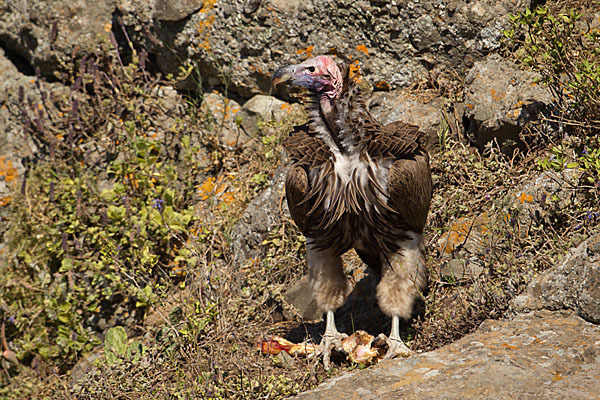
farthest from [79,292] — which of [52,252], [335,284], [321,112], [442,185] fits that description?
[442,185]

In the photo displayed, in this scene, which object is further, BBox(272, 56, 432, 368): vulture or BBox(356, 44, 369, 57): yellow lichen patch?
BBox(356, 44, 369, 57): yellow lichen patch

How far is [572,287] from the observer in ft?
10.7

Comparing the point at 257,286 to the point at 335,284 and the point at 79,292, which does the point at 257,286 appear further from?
the point at 79,292

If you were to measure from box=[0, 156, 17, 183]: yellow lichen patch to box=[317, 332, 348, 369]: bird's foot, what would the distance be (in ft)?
12.7

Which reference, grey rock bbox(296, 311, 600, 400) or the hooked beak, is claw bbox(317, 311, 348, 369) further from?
the hooked beak

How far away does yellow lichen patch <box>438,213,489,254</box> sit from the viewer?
458cm

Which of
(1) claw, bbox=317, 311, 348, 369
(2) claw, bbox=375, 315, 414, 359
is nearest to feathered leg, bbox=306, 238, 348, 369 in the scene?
(1) claw, bbox=317, 311, 348, 369

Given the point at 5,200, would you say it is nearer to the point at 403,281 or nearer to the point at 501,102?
the point at 403,281

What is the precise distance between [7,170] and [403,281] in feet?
14.1

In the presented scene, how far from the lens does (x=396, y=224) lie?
13.1 feet

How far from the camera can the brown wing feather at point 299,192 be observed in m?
3.98

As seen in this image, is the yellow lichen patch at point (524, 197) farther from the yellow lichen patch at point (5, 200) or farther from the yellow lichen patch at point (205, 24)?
the yellow lichen patch at point (5, 200)

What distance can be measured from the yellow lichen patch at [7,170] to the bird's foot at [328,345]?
12.7ft

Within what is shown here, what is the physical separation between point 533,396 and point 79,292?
4.09 m
